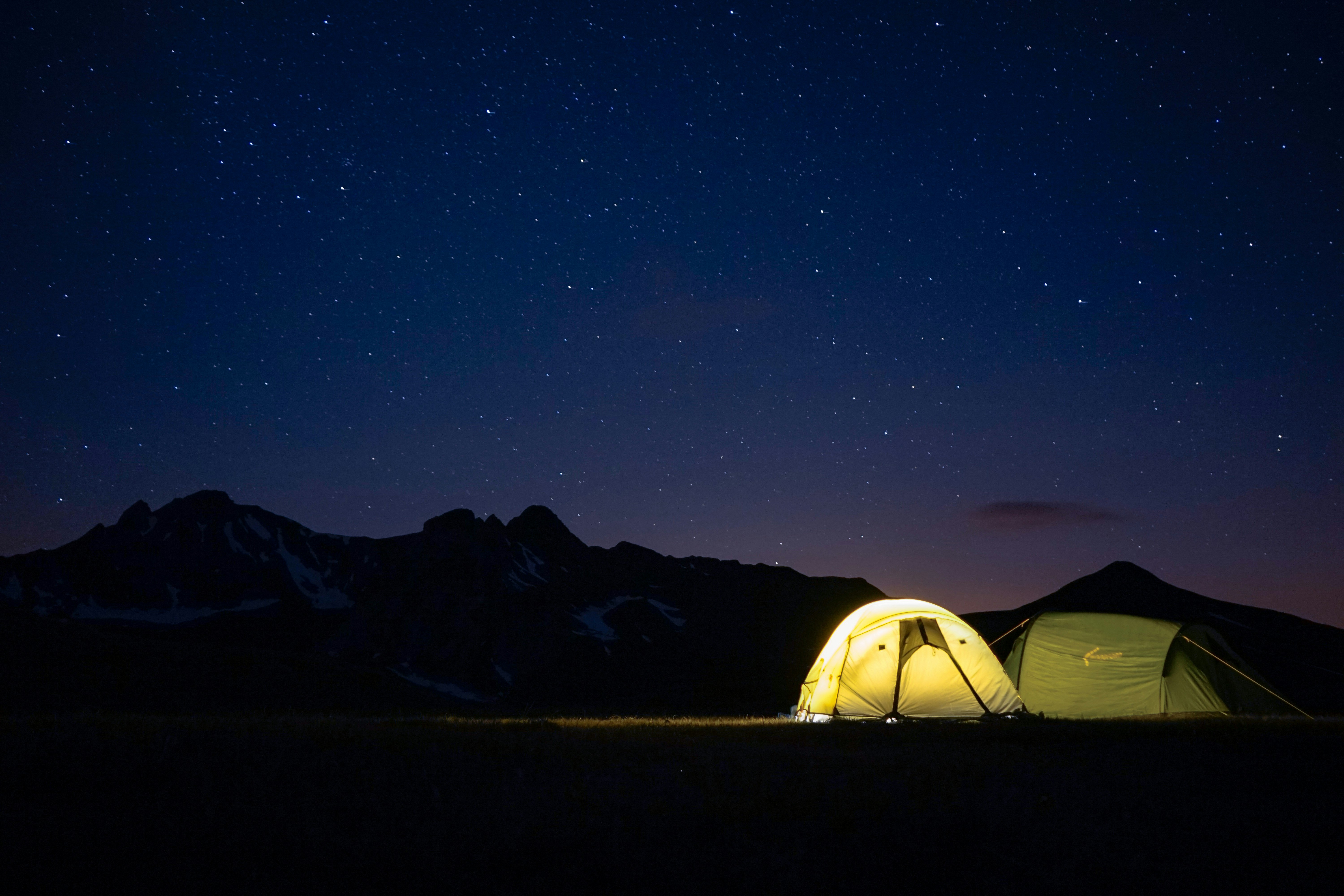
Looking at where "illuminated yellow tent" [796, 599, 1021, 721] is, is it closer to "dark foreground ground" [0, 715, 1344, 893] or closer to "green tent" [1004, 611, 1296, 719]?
"green tent" [1004, 611, 1296, 719]

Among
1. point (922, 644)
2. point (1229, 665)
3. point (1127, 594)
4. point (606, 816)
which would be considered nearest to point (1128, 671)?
point (1229, 665)

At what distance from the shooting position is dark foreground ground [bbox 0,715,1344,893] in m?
5.17

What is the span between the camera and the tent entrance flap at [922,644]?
17.3m

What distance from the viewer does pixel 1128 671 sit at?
61.4ft

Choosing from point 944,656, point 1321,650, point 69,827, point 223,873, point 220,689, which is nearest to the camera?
point 223,873

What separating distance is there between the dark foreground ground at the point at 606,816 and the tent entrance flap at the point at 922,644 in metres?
8.60

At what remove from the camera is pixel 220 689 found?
45.9 metres

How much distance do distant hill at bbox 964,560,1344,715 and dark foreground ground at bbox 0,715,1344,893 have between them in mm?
12082

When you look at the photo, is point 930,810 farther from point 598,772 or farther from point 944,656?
point 944,656

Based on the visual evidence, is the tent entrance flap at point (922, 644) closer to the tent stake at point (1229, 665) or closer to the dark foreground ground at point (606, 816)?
the tent stake at point (1229, 665)

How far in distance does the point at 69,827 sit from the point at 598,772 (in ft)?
12.4

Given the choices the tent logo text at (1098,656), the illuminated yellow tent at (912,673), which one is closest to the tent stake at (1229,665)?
the tent logo text at (1098,656)

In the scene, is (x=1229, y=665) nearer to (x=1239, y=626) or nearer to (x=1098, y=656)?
(x=1098, y=656)

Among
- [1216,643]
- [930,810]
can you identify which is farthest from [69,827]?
[1216,643]
